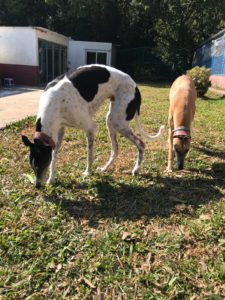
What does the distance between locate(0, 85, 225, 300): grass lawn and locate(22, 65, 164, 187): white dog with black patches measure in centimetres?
41

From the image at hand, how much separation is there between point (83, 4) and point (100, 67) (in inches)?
1091

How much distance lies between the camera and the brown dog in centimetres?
503

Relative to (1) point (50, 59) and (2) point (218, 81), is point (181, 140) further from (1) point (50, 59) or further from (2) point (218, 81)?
(1) point (50, 59)

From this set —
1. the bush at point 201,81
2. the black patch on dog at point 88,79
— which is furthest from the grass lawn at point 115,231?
the bush at point 201,81

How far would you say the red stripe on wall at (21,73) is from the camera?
2262 centimetres

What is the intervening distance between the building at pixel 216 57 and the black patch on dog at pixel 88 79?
48.5 ft

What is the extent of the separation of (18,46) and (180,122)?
19.6 meters

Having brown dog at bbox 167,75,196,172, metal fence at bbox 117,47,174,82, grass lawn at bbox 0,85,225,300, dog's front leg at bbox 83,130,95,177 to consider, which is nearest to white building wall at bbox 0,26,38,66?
metal fence at bbox 117,47,174,82

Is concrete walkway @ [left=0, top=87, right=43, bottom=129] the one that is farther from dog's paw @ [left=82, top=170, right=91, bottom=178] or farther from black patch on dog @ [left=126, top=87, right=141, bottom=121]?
black patch on dog @ [left=126, top=87, right=141, bottom=121]

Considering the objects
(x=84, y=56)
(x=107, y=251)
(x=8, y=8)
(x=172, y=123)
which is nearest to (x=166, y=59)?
(x=84, y=56)

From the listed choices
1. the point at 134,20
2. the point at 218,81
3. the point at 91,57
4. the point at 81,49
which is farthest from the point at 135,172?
the point at 134,20

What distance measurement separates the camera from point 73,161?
5.77 m

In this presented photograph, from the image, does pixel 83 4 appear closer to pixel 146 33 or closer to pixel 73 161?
pixel 146 33

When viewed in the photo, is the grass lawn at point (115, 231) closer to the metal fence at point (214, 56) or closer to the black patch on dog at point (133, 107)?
the black patch on dog at point (133, 107)
